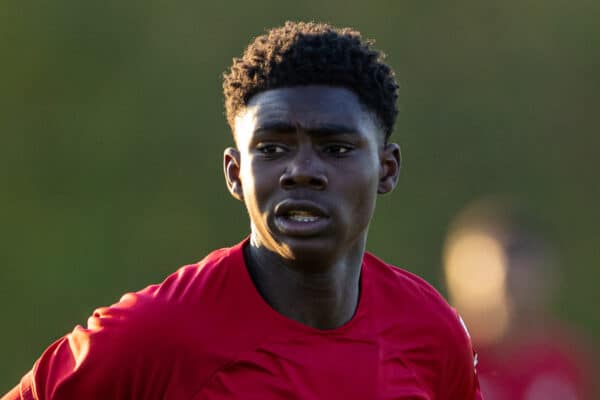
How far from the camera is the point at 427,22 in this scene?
10250mm

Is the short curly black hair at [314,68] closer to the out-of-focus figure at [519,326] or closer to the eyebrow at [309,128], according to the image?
the eyebrow at [309,128]

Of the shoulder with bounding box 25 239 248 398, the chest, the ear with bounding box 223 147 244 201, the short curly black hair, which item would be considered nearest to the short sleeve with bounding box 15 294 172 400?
the shoulder with bounding box 25 239 248 398

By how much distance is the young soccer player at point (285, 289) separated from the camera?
353 centimetres

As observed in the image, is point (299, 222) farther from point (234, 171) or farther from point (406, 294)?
point (406, 294)

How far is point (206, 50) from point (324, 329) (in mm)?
6315

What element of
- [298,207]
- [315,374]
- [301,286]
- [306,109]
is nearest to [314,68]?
[306,109]

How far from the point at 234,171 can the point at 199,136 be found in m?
6.01

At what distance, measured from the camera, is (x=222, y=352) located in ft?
11.7

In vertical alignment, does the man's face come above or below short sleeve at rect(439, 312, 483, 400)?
above

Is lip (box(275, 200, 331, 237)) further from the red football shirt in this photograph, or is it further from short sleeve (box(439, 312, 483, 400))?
short sleeve (box(439, 312, 483, 400))

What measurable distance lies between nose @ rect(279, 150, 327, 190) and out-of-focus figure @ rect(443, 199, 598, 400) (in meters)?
3.04

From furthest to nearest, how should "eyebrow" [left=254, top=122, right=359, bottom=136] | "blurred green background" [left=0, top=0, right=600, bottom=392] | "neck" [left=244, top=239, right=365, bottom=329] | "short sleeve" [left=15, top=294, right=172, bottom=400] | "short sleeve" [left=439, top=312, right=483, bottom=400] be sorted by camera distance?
"blurred green background" [left=0, top=0, right=600, bottom=392]
"short sleeve" [left=439, top=312, right=483, bottom=400]
"neck" [left=244, top=239, right=365, bottom=329]
"eyebrow" [left=254, top=122, right=359, bottom=136]
"short sleeve" [left=15, top=294, right=172, bottom=400]

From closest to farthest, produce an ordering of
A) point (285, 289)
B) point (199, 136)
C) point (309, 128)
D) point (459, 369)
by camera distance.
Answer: point (309, 128)
point (285, 289)
point (459, 369)
point (199, 136)

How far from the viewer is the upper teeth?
11.7 ft
